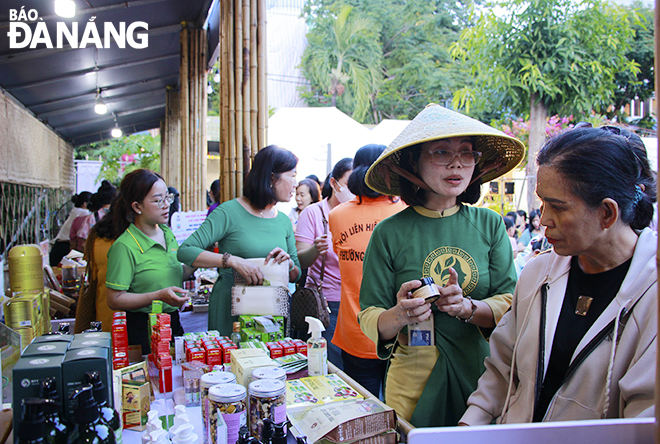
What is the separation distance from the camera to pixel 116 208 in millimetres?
2912

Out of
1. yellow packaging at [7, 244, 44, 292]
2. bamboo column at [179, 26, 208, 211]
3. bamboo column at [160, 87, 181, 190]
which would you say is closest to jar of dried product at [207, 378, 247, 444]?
yellow packaging at [7, 244, 44, 292]

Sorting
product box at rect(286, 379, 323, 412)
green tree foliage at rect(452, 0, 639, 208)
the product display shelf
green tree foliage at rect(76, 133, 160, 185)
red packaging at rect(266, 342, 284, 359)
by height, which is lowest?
the product display shelf

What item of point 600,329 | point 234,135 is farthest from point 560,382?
point 234,135

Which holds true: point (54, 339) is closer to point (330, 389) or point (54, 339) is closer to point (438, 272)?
point (330, 389)

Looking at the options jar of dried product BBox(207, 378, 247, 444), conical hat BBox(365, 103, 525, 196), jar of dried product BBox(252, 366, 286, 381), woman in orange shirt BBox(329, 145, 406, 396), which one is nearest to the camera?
jar of dried product BBox(207, 378, 247, 444)

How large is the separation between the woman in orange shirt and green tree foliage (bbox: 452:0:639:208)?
25.5ft

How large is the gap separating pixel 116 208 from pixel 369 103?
1111 inches

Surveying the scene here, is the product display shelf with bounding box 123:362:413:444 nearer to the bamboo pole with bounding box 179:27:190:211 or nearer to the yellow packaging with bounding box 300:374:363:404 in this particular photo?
the yellow packaging with bounding box 300:374:363:404

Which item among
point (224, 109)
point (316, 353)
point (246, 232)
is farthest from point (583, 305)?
point (224, 109)

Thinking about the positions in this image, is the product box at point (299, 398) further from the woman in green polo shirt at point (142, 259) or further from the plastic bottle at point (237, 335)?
the woman in green polo shirt at point (142, 259)

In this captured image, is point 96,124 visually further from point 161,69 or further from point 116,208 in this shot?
point 116,208

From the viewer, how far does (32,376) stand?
3.40 ft

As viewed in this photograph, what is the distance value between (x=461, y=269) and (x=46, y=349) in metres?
1.34

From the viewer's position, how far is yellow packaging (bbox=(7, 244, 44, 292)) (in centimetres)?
246
